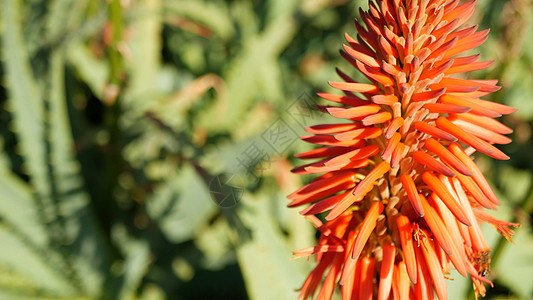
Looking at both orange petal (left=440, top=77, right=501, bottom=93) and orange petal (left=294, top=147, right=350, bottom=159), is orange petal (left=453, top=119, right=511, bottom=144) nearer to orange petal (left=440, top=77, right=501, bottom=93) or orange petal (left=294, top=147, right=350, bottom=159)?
orange petal (left=440, top=77, right=501, bottom=93)

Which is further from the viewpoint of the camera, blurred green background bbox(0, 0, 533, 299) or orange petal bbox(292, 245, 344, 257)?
blurred green background bbox(0, 0, 533, 299)

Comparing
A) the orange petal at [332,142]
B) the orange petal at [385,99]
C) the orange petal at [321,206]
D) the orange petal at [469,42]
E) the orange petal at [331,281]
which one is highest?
the orange petal at [469,42]

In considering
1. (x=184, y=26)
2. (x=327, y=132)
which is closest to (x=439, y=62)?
(x=327, y=132)

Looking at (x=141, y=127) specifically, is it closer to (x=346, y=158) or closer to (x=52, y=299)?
(x=52, y=299)

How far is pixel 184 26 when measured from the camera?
1.78 metres

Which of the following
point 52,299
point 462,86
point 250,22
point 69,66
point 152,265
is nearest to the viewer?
point 462,86

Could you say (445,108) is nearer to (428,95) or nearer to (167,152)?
(428,95)

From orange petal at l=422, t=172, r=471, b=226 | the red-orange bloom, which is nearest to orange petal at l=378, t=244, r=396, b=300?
the red-orange bloom

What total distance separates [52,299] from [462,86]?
1165 millimetres

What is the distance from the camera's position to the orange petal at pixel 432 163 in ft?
1.96

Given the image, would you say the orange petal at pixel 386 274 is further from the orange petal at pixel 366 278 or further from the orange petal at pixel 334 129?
the orange petal at pixel 334 129

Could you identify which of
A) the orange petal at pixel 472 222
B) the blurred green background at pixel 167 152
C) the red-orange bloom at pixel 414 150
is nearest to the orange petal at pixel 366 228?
the red-orange bloom at pixel 414 150

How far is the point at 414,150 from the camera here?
0.68m

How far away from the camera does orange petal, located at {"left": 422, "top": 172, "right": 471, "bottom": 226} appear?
604 millimetres
